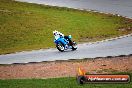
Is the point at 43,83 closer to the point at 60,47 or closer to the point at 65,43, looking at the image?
the point at 65,43

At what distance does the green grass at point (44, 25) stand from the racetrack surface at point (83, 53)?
3.85 metres

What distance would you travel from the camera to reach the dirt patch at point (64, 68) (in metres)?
20.4

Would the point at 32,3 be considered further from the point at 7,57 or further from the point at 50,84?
the point at 50,84

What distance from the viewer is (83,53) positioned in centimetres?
2606

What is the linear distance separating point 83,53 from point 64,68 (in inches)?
181

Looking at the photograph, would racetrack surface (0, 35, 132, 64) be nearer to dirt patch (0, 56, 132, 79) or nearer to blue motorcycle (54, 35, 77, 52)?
blue motorcycle (54, 35, 77, 52)

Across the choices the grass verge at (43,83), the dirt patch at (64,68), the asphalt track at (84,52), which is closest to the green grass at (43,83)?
the grass verge at (43,83)

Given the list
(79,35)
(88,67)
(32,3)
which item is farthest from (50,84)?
(32,3)

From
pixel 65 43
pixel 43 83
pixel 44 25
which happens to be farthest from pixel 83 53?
pixel 44 25

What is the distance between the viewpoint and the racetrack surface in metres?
25.1

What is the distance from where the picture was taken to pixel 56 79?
18.9m

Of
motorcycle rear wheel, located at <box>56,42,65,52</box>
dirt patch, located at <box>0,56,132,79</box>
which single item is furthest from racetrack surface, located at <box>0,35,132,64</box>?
dirt patch, located at <box>0,56,132,79</box>

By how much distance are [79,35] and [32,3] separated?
1878cm

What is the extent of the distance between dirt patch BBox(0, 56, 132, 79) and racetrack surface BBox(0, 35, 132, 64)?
4.74ft
